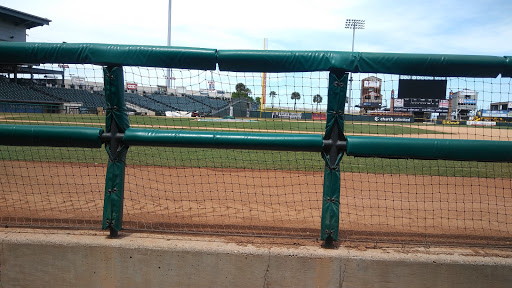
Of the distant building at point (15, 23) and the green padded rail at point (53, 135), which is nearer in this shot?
the green padded rail at point (53, 135)

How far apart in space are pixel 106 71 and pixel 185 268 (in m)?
1.82

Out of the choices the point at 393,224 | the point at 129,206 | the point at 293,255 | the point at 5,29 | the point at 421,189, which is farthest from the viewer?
the point at 5,29

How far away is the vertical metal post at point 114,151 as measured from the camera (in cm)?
301

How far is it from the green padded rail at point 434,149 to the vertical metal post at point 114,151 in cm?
202

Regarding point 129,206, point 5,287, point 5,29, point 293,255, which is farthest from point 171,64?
point 5,29

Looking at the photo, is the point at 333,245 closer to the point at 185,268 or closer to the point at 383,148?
the point at 383,148

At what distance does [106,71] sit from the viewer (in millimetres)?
3010

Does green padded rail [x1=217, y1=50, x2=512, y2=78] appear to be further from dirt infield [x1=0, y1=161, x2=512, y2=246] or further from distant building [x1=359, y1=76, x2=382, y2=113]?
dirt infield [x1=0, y1=161, x2=512, y2=246]

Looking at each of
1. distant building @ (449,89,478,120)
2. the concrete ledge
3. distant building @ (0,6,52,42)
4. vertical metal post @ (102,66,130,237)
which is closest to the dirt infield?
the concrete ledge

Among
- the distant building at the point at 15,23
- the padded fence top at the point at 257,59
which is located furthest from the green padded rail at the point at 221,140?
the distant building at the point at 15,23

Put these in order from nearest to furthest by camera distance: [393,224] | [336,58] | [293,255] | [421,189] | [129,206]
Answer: [293,255]
[336,58]
[393,224]
[129,206]
[421,189]

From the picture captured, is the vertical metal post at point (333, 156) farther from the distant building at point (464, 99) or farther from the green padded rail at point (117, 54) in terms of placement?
the distant building at point (464, 99)

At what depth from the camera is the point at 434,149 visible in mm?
2846

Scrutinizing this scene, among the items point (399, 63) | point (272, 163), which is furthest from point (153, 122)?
point (399, 63)
